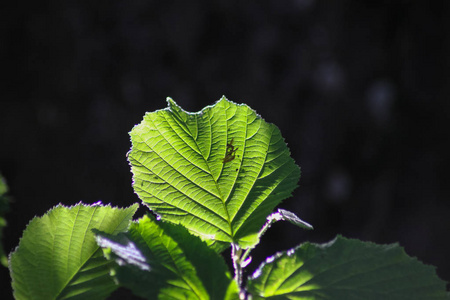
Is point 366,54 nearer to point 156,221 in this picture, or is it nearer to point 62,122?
point 62,122

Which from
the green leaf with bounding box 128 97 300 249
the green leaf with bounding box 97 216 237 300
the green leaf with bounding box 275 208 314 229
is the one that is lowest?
the green leaf with bounding box 97 216 237 300

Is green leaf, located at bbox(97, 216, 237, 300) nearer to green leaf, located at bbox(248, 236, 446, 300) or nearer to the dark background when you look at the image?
green leaf, located at bbox(248, 236, 446, 300)

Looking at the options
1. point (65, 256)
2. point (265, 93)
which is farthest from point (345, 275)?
point (265, 93)

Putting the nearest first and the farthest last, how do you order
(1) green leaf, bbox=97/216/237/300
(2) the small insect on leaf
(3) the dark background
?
(1) green leaf, bbox=97/216/237/300, (2) the small insect on leaf, (3) the dark background

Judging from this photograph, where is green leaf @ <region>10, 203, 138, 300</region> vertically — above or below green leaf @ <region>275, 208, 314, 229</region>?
below

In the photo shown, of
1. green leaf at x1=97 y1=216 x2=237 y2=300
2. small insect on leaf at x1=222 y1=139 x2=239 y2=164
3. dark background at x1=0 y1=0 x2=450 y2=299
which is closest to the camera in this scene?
green leaf at x1=97 y1=216 x2=237 y2=300

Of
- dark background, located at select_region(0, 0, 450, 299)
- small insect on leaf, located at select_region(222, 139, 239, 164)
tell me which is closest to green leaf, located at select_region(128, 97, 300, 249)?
small insect on leaf, located at select_region(222, 139, 239, 164)
